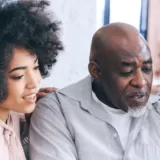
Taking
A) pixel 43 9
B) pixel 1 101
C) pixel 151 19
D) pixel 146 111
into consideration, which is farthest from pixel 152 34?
pixel 1 101

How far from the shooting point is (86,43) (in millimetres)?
2029

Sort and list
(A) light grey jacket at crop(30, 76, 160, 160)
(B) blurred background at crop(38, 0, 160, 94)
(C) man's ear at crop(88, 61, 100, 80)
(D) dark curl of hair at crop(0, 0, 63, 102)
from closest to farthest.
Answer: (D) dark curl of hair at crop(0, 0, 63, 102)
(A) light grey jacket at crop(30, 76, 160, 160)
(C) man's ear at crop(88, 61, 100, 80)
(B) blurred background at crop(38, 0, 160, 94)

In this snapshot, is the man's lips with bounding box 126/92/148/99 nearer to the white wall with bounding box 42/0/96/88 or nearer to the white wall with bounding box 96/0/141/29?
the white wall with bounding box 42/0/96/88

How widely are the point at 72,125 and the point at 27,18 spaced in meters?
0.36

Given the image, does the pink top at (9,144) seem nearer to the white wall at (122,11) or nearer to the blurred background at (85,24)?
the blurred background at (85,24)

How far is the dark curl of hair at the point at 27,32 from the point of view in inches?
35.4

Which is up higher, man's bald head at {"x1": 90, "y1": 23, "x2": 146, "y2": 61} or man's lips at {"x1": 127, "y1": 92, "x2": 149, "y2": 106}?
man's bald head at {"x1": 90, "y1": 23, "x2": 146, "y2": 61}

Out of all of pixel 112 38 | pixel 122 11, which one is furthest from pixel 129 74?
pixel 122 11

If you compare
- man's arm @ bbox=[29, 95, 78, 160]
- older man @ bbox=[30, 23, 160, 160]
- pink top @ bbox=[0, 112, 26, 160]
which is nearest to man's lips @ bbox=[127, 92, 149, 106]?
older man @ bbox=[30, 23, 160, 160]

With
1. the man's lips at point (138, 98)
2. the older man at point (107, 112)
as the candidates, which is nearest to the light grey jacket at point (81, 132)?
the older man at point (107, 112)

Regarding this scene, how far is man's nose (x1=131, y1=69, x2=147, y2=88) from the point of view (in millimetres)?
1026

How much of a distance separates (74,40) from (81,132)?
104cm

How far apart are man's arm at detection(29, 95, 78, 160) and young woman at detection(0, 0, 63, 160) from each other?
2.1 inches

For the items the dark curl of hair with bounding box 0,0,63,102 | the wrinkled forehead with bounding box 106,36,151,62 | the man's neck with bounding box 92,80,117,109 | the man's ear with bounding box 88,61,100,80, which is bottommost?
the man's neck with bounding box 92,80,117,109
